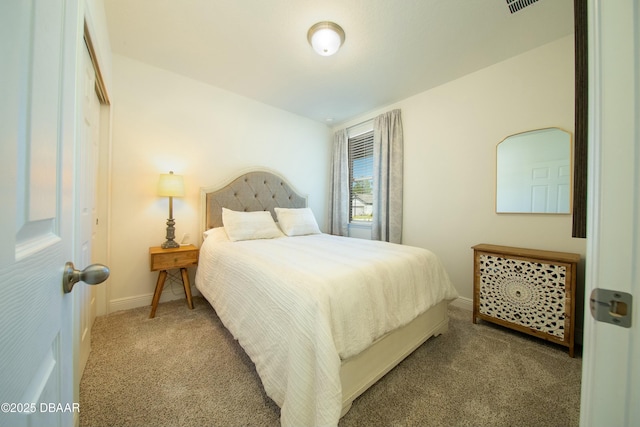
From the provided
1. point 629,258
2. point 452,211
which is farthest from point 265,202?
point 629,258

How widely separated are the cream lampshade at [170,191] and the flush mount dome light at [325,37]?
1840mm

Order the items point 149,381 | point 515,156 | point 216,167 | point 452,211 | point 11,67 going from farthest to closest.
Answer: point 216,167
point 452,211
point 515,156
point 149,381
point 11,67

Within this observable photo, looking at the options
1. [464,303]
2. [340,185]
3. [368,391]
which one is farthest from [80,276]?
[340,185]

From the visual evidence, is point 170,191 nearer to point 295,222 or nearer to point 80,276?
point 295,222

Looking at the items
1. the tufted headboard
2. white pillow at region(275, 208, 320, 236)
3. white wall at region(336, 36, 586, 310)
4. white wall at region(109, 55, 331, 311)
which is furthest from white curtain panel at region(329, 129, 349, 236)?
white wall at region(109, 55, 331, 311)

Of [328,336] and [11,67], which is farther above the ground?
[11,67]

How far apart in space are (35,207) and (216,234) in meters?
2.17

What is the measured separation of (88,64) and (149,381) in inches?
81.6

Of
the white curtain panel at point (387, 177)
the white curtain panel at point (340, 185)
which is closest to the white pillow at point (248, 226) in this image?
the white curtain panel at point (340, 185)

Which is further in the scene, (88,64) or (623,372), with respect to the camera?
(88,64)

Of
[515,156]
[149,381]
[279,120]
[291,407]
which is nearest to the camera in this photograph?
[291,407]

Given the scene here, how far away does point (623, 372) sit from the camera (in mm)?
393

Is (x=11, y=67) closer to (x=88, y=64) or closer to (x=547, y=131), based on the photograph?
(x=88, y=64)

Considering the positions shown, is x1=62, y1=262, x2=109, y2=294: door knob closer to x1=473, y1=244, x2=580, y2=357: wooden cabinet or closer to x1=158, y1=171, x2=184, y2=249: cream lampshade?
x1=158, y1=171, x2=184, y2=249: cream lampshade
